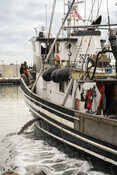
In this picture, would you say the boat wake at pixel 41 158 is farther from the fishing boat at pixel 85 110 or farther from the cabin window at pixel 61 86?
the cabin window at pixel 61 86

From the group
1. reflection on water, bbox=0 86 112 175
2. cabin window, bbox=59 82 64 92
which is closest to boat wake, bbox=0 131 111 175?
reflection on water, bbox=0 86 112 175

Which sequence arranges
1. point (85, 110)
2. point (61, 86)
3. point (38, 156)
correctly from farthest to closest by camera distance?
1. point (61, 86)
2. point (38, 156)
3. point (85, 110)

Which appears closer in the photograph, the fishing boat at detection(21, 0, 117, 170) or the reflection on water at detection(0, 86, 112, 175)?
the fishing boat at detection(21, 0, 117, 170)

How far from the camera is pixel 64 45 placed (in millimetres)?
16859

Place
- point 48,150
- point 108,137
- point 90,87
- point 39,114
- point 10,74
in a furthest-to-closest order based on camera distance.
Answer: point 10,74, point 39,114, point 48,150, point 90,87, point 108,137

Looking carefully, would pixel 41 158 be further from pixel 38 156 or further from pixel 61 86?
pixel 61 86

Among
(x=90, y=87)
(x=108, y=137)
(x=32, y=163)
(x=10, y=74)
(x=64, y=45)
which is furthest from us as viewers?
(x=10, y=74)

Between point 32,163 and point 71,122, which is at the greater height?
point 71,122

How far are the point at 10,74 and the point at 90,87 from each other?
72.7 meters

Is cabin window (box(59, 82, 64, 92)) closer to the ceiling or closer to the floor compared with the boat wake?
closer to the ceiling

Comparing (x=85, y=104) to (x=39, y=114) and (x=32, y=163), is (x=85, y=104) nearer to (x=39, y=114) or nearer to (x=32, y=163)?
(x=32, y=163)

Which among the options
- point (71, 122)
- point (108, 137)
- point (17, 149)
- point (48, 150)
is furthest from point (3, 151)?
point (108, 137)

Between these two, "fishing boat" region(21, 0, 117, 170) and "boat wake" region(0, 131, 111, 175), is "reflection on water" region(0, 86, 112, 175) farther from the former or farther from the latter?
"fishing boat" region(21, 0, 117, 170)

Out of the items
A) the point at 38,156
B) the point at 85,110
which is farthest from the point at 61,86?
the point at 38,156
